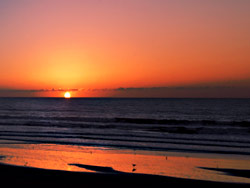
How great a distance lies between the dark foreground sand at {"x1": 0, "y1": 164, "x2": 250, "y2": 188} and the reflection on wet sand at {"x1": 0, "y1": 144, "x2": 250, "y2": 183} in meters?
0.77

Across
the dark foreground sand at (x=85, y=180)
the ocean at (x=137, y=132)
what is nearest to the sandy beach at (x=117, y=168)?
the dark foreground sand at (x=85, y=180)

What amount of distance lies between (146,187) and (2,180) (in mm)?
5441

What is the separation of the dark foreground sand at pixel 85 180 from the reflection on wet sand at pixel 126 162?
30.5 inches

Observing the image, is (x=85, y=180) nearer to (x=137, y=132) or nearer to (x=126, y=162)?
(x=126, y=162)

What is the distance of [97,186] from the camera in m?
9.42

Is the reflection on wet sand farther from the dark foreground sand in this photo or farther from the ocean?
the ocean

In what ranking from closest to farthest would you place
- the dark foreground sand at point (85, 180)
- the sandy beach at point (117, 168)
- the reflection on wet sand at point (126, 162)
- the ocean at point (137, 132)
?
1. the dark foreground sand at point (85, 180)
2. the sandy beach at point (117, 168)
3. the reflection on wet sand at point (126, 162)
4. the ocean at point (137, 132)

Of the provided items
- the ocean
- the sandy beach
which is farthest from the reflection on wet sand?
the ocean

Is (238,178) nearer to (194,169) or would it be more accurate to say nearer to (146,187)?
(194,169)

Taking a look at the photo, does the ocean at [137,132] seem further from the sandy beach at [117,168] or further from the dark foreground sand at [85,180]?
the dark foreground sand at [85,180]

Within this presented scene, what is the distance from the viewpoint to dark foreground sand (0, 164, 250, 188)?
9602mm

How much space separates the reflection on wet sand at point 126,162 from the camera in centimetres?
1184

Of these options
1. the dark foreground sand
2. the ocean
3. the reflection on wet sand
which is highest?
the ocean

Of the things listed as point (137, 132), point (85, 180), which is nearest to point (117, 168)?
point (85, 180)
